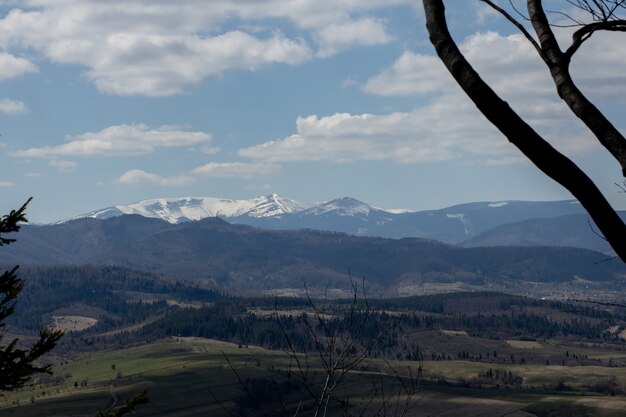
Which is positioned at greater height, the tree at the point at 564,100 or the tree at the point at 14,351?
the tree at the point at 564,100

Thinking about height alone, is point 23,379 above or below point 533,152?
below

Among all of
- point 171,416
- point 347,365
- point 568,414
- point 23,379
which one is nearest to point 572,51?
point 347,365

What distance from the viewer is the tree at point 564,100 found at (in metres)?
6.61

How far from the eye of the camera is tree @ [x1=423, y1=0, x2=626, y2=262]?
6605 millimetres

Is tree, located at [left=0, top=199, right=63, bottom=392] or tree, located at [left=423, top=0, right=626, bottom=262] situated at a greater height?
tree, located at [left=423, top=0, right=626, bottom=262]

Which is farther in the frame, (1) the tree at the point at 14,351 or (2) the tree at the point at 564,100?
(1) the tree at the point at 14,351

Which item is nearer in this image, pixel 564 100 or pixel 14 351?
pixel 564 100

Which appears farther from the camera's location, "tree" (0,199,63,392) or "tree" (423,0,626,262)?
"tree" (0,199,63,392)

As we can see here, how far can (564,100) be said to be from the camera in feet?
23.2

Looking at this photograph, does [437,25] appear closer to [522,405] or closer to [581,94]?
[581,94]

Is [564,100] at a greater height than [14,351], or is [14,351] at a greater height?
[564,100]

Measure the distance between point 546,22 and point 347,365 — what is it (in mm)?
4985

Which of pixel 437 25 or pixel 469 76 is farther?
pixel 437 25

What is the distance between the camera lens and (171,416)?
189750mm
